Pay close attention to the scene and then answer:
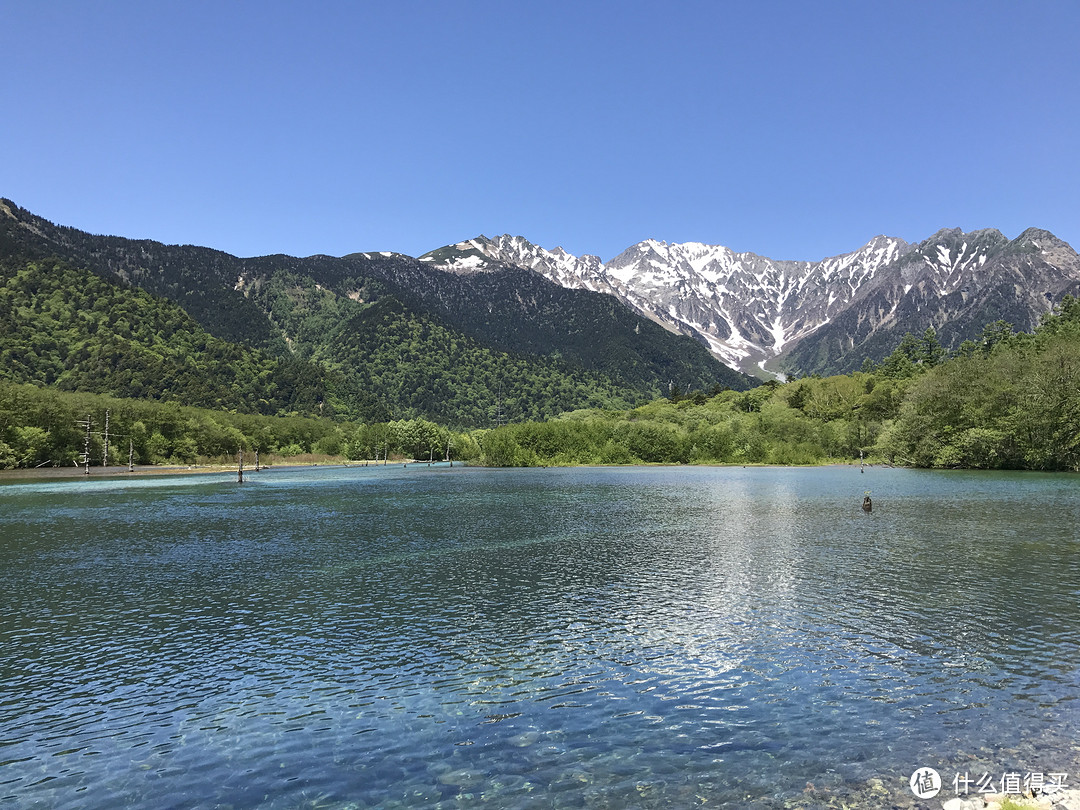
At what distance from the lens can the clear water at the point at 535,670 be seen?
52.3 feet

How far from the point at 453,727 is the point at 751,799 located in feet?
26.9

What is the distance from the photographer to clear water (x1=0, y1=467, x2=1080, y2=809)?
15.9m

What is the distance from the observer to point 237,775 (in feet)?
53.0

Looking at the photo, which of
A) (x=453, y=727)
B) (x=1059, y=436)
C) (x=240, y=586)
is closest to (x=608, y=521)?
(x=240, y=586)

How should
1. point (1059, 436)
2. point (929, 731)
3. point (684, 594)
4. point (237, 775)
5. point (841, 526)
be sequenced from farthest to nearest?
point (1059, 436) → point (841, 526) → point (684, 594) → point (929, 731) → point (237, 775)

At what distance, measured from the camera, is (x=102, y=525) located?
7175cm

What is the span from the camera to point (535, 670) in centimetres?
2377

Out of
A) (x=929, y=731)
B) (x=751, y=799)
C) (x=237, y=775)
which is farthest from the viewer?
(x=929, y=731)

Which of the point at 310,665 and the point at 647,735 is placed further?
the point at 310,665

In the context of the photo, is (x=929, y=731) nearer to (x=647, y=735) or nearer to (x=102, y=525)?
(x=647, y=735)

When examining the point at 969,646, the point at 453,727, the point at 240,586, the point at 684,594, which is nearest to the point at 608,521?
the point at 684,594

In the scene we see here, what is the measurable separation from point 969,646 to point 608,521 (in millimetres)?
46880

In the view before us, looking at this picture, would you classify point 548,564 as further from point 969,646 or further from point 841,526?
point 841,526

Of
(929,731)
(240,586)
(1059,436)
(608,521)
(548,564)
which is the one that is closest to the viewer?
(929,731)
